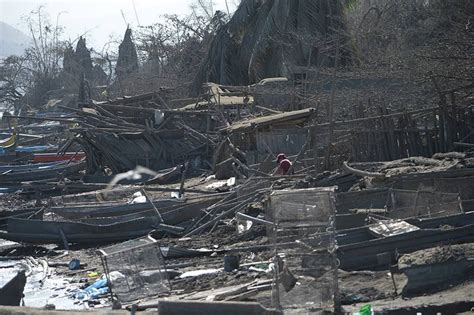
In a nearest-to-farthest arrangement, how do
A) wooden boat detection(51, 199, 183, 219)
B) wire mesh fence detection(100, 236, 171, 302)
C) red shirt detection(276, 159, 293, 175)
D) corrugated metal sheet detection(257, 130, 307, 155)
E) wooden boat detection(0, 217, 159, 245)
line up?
1. wire mesh fence detection(100, 236, 171, 302)
2. red shirt detection(276, 159, 293, 175)
3. wooden boat detection(0, 217, 159, 245)
4. wooden boat detection(51, 199, 183, 219)
5. corrugated metal sheet detection(257, 130, 307, 155)

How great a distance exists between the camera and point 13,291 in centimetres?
1056

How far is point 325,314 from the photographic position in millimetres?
8383

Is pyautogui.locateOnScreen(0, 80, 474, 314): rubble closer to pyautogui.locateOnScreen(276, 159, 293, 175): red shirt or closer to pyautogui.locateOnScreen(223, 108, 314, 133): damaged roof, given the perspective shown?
pyautogui.locateOnScreen(223, 108, 314, 133): damaged roof

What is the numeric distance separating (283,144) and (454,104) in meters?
5.51

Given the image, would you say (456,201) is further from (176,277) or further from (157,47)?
(157,47)

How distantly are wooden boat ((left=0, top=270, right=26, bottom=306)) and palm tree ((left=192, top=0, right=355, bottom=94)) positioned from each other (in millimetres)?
16219

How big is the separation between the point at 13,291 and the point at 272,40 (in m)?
22.6

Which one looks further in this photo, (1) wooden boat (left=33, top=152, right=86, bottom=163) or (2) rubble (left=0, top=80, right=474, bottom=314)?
(1) wooden boat (left=33, top=152, right=86, bottom=163)

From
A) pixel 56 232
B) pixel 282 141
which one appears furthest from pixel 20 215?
pixel 282 141

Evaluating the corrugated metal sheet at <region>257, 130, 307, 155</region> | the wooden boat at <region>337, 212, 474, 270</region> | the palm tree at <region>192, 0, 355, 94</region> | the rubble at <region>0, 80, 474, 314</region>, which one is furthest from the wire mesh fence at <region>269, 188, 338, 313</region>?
the palm tree at <region>192, 0, 355, 94</region>

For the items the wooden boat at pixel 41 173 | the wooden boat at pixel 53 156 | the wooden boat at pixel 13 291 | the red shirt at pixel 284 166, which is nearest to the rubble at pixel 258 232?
the red shirt at pixel 284 166

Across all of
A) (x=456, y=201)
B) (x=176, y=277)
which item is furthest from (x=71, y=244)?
(x=456, y=201)

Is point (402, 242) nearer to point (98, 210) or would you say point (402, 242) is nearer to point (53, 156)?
point (98, 210)

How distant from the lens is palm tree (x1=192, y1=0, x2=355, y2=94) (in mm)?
29812
